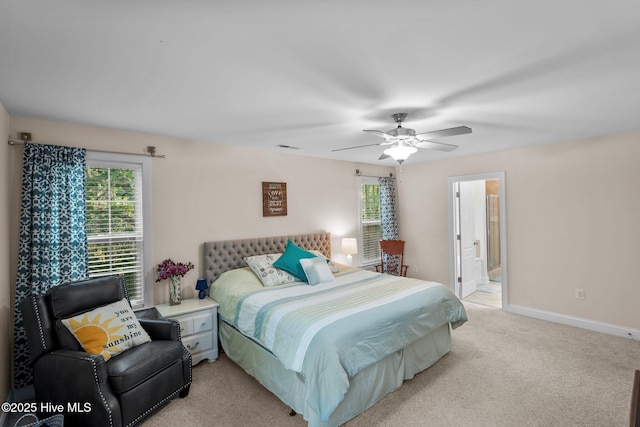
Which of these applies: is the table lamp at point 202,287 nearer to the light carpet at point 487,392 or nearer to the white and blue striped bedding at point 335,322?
the white and blue striped bedding at point 335,322

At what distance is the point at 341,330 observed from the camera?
7.84 feet

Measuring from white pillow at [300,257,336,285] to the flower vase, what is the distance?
56.6 inches

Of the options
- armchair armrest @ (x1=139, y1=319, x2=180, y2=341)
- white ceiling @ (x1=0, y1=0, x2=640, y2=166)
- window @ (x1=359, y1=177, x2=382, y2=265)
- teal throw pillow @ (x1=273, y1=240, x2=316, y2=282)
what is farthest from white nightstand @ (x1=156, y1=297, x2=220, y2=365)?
window @ (x1=359, y1=177, x2=382, y2=265)

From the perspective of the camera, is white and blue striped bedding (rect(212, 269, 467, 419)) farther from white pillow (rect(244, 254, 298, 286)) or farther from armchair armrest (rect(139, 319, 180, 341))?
armchair armrest (rect(139, 319, 180, 341))

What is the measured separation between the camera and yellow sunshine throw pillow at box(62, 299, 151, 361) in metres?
2.38

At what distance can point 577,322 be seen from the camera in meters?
4.15

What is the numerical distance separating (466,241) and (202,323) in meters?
4.60

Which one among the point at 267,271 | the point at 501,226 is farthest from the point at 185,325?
the point at 501,226

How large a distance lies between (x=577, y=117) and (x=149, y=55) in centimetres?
373

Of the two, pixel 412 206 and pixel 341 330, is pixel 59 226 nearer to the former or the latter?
pixel 341 330

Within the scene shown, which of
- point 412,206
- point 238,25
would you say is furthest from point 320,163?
point 238,25

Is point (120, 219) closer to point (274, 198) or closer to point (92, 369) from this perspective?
point (92, 369)

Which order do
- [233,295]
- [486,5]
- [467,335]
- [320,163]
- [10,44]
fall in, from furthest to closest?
[320,163] < [467,335] < [233,295] < [10,44] < [486,5]

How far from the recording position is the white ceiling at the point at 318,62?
1.38 m
